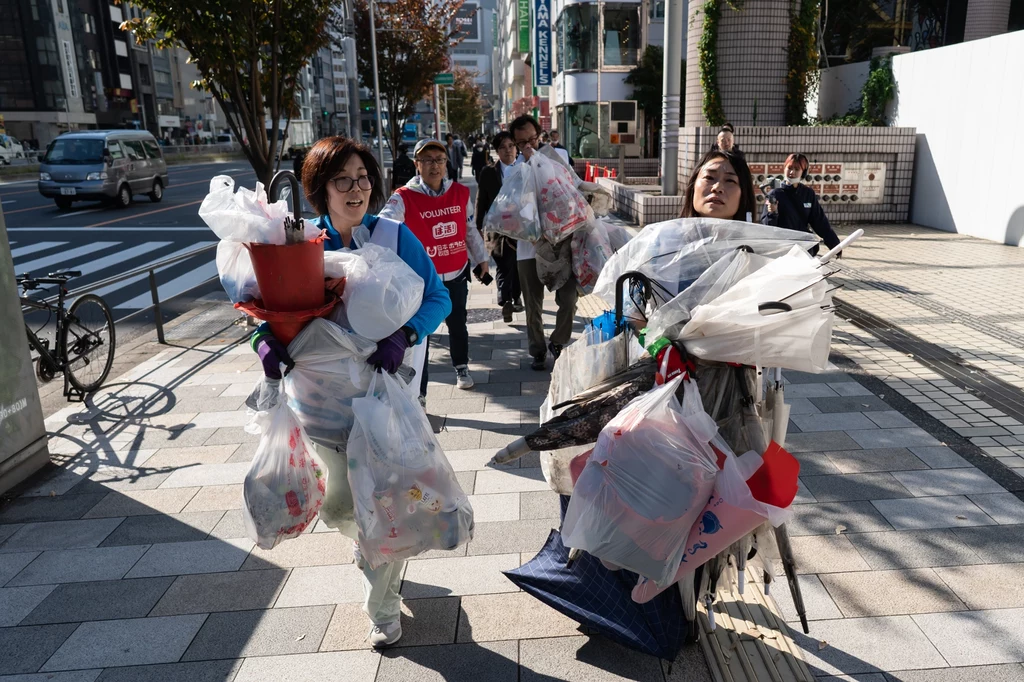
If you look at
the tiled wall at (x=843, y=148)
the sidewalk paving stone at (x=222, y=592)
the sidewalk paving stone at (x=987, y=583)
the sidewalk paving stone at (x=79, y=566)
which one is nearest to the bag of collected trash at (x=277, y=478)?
the sidewalk paving stone at (x=222, y=592)

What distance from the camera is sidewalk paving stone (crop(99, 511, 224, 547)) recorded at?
11.9ft

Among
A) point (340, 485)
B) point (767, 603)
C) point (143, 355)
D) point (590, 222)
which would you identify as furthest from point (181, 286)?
point (767, 603)

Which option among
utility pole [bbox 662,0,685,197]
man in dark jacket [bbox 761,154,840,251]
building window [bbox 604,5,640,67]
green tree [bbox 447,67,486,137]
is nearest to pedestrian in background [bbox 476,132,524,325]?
man in dark jacket [bbox 761,154,840,251]

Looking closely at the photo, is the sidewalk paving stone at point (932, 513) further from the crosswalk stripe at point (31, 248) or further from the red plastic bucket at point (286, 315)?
the crosswalk stripe at point (31, 248)

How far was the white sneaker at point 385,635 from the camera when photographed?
2742 millimetres

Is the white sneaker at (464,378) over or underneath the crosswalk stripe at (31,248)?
underneath

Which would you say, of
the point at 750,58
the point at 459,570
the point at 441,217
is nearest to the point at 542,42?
the point at 750,58

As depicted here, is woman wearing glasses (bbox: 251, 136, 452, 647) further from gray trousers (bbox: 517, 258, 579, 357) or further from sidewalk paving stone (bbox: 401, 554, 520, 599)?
gray trousers (bbox: 517, 258, 579, 357)

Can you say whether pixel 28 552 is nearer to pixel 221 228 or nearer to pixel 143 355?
pixel 221 228

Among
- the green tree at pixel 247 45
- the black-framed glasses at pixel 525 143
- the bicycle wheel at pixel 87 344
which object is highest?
the green tree at pixel 247 45

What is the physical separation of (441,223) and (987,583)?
369 cm

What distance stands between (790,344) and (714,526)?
563 mm

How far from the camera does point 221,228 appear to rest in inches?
93.1

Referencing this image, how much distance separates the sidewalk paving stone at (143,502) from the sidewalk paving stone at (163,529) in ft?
0.24
